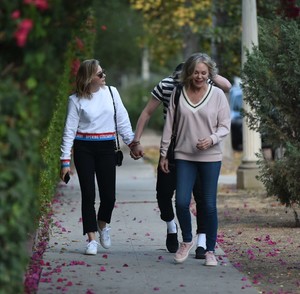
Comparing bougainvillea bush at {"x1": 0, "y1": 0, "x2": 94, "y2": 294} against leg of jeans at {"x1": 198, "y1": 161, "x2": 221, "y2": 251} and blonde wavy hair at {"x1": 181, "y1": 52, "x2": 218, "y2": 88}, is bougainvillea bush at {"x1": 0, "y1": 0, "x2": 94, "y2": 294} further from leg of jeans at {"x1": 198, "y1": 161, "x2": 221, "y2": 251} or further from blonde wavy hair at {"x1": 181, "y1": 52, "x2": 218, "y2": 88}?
leg of jeans at {"x1": 198, "y1": 161, "x2": 221, "y2": 251}

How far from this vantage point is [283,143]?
10.9 metres

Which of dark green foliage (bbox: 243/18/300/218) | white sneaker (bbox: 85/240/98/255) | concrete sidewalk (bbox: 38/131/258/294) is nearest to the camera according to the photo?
concrete sidewalk (bbox: 38/131/258/294)

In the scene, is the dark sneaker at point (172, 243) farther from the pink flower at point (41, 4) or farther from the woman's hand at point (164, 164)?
the pink flower at point (41, 4)

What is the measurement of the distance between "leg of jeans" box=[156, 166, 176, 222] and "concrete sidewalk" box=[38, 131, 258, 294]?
1.25 ft

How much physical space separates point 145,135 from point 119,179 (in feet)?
74.1

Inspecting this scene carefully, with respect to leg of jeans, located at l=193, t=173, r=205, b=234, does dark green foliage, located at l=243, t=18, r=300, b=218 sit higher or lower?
higher

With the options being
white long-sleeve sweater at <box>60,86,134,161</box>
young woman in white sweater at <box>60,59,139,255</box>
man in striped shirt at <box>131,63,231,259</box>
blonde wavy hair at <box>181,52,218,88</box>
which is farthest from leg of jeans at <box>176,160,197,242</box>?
white long-sleeve sweater at <box>60,86,134,161</box>

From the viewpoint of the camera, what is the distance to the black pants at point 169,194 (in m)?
9.40

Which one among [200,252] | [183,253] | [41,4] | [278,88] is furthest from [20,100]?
[278,88]

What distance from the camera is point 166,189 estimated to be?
31.7ft

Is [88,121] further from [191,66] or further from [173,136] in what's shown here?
[191,66]

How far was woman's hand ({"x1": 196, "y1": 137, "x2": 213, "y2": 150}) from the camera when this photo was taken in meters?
8.75

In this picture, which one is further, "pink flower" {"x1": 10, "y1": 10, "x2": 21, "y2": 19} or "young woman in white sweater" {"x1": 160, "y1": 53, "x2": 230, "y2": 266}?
"young woman in white sweater" {"x1": 160, "y1": 53, "x2": 230, "y2": 266}

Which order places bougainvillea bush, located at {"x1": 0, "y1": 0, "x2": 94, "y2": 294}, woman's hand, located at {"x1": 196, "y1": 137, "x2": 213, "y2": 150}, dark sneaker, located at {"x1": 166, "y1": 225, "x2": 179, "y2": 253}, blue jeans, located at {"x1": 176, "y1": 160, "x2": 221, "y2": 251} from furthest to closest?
dark sneaker, located at {"x1": 166, "y1": 225, "x2": 179, "y2": 253} < blue jeans, located at {"x1": 176, "y1": 160, "x2": 221, "y2": 251} < woman's hand, located at {"x1": 196, "y1": 137, "x2": 213, "y2": 150} < bougainvillea bush, located at {"x1": 0, "y1": 0, "x2": 94, "y2": 294}
